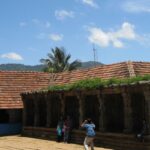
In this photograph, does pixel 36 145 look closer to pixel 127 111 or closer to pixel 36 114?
pixel 36 114

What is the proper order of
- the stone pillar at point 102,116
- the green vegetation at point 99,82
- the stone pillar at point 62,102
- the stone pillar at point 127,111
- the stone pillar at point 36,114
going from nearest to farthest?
1. the green vegetation at point 99,82
2. the stone pillar at point 127,111
3. the stone pillar at point 102,116
4. the stone pillar at point 62,102
5. the stone pillar at point 36,114

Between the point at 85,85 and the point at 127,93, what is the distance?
9.74 feet

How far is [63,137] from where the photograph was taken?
22688 millimetres

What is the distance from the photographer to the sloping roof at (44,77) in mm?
23516

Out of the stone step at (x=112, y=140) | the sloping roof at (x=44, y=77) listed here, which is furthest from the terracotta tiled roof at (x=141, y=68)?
the stone step at (x=112, y=140)

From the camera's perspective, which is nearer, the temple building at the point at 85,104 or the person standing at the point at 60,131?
the temple building at the point at 85,104

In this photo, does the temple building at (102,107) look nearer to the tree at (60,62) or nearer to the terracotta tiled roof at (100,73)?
the terracotta tiled roof at (100,73)

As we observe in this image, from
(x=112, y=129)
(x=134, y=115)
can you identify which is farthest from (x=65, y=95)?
(x=134, y=115)

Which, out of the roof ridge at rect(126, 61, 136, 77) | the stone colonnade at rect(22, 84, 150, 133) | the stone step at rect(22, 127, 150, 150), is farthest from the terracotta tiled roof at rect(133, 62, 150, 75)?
the stone step at rect(22, 127, 150, 150)

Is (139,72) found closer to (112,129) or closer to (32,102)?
(112,129)

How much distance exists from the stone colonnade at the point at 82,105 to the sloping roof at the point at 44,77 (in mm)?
1319

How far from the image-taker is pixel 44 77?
31.0m

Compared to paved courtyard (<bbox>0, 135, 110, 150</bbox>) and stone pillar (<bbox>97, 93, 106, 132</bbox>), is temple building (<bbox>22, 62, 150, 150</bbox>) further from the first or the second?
paved courtyard (<bbox>0, 135, 110, 150</bbox>)

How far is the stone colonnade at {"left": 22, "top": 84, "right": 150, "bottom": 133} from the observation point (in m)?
18.4
